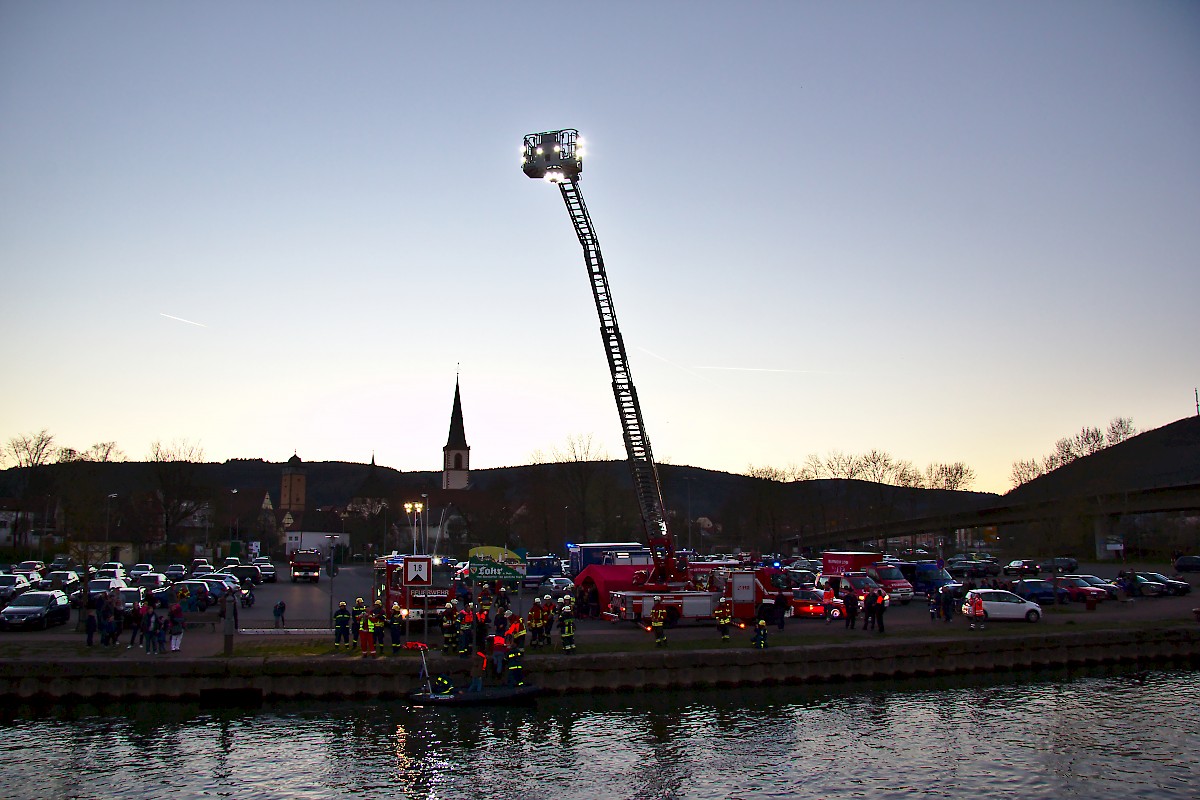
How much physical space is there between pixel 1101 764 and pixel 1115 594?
31155 millimetres

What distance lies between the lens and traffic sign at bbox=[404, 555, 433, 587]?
3375cm

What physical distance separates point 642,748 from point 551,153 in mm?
23948

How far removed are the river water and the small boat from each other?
1.33 ft

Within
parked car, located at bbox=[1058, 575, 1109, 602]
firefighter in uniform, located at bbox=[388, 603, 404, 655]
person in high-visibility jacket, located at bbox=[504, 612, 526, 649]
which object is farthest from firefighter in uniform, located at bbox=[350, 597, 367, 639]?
parked car, located at bbox=[1058, 575, 1109, 602]

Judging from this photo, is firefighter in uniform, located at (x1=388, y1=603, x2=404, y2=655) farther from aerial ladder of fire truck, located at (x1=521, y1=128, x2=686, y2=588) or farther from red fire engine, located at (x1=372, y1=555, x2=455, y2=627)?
aerial ladder of fire truck, located at (x1=521, y1=128, x2=686, y2=588)

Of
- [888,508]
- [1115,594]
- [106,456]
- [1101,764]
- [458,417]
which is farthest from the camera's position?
[458,417]

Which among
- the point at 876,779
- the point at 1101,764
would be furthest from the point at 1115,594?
the point at 876,779

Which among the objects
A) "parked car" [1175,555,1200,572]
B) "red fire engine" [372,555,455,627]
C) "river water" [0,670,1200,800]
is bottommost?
"river water" [0,670,1200,800]

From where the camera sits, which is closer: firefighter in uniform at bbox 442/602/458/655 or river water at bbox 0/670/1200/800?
river water at bbox 0/670/1200/800

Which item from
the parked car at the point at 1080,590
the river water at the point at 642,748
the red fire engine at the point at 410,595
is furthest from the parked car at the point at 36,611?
A: the parked car at the point at 1080,590

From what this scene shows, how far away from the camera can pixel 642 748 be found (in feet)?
78.7

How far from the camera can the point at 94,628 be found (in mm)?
31797

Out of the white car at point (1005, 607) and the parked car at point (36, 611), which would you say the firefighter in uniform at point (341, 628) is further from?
the white car at point (1005, 607)

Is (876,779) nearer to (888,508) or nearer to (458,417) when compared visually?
(888,508)
